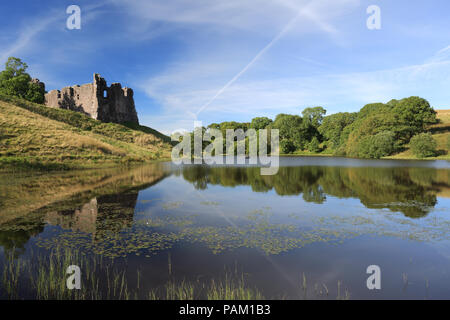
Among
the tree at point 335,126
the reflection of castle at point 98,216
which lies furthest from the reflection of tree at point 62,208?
the tree at point 335,126

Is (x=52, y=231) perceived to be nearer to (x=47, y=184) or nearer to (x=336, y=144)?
(x=47, y=184)

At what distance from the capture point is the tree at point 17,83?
85.3 metres

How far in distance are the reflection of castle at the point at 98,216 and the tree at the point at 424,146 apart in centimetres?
7802

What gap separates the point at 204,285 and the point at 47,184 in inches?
930

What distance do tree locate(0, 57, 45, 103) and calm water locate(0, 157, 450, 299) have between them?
86.4 m

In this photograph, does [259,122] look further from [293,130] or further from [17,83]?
[17,83]

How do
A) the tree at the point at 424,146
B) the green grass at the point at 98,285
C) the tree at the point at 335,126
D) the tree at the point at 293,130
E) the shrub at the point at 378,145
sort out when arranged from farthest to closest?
the tree at the point at 293,130, the tree at the point at 335,126, the shrub at the point at 378,145, the tree at the point at 424,146, the green grass at the point at 98,285

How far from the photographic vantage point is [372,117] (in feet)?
277

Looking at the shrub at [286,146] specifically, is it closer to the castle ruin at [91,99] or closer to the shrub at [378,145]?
the shrub at [378,145]

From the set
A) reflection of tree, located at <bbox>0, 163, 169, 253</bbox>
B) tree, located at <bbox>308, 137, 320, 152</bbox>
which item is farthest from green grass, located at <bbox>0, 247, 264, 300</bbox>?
tree, located at <bbox>308, 137, 320, 152</bbox>

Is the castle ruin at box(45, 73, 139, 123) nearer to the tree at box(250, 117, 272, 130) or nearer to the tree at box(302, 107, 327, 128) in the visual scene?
the tree at box(250, 117, 272, 130)

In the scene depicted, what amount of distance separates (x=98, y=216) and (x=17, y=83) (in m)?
98.1
